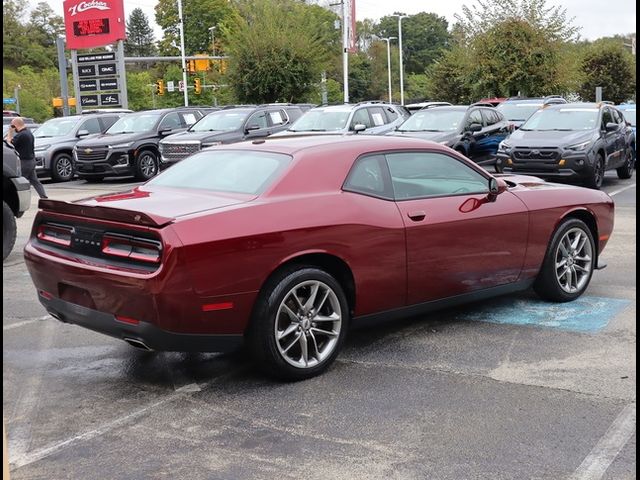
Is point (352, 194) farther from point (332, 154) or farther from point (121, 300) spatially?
point (121, 300)

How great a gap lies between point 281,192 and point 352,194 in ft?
1.78

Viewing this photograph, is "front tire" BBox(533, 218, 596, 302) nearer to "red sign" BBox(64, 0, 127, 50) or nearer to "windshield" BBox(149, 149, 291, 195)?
"windshield" BBox(149, 149, 291, 195)

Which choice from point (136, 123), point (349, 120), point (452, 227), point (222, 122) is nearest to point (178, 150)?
point (222, 122)

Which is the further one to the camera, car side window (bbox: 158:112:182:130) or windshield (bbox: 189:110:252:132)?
car side window (bbox: 158:112:182:130)

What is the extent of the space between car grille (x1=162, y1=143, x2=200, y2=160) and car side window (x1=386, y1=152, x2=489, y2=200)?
13084mm

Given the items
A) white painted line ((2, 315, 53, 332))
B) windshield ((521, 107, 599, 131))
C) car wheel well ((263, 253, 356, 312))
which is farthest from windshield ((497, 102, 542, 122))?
car wheel well ((263, 253, 356, 312))

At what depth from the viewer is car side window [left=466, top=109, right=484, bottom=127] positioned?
16.8 m

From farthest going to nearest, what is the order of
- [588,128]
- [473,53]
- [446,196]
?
[473,53] < [588,128] < [446,196]

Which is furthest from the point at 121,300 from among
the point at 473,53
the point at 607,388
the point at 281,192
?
the point at 473,53

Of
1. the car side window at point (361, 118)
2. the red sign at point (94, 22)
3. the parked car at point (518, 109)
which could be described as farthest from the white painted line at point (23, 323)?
the red sign at point (94, 22)

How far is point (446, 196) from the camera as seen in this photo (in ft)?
19.1

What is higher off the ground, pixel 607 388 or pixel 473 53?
pixel 473 53

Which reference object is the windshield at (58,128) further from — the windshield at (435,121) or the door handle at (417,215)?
the door handle at (417,215)

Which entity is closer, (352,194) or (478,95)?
(352,194)
